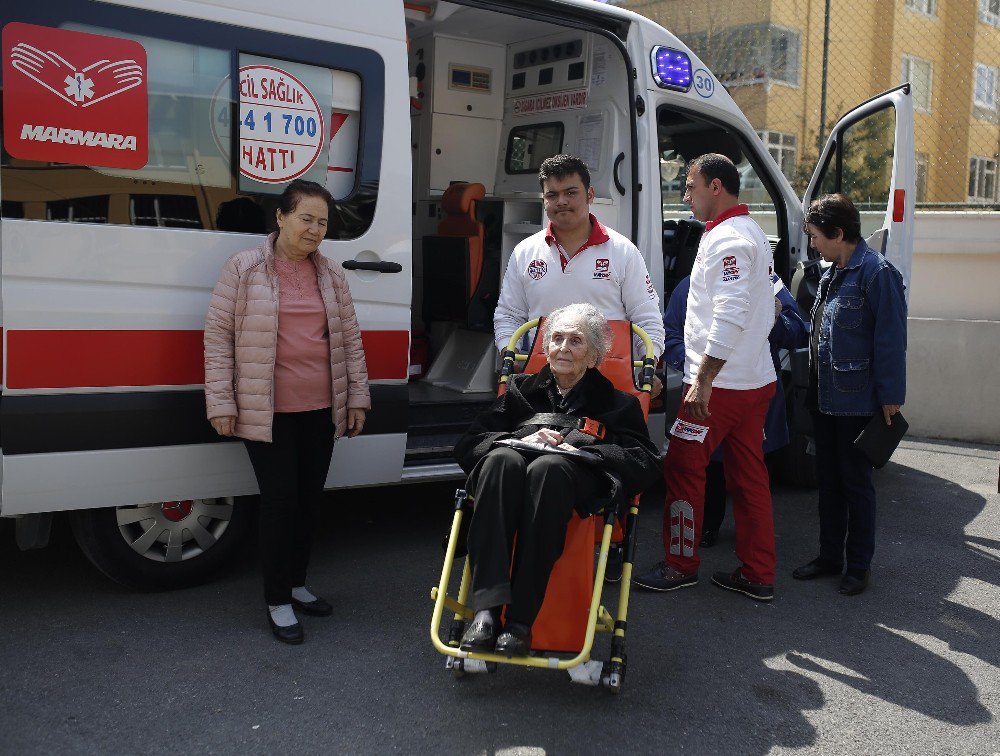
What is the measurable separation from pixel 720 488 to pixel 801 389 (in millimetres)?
1105

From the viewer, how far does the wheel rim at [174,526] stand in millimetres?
4051

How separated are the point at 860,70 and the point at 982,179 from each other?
5610mm

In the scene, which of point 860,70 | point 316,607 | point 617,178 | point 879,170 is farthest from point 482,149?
point 860,70

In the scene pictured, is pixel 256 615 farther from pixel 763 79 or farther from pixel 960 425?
pixel 763 79

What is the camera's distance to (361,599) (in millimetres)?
4289

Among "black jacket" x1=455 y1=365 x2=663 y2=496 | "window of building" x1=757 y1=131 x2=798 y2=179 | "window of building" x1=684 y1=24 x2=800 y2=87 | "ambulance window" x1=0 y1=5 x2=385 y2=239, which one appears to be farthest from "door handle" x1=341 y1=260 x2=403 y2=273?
"window of building" x1=684 y1=24 x2=800 y2=87

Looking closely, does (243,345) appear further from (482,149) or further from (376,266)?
(482,149)

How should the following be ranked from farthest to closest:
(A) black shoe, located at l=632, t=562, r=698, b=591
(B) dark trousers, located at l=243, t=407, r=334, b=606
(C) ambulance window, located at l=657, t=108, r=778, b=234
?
(C) ambulance window, located at l=657, t=108, r=778, b=234 < (A) black shoe, located at l=632, t=562, r=698, b=591 < (B) dark trousers, located at l=243, t=407, r=334, b=606

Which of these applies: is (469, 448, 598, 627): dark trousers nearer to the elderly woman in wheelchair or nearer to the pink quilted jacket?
the elderly woman in wheelchair

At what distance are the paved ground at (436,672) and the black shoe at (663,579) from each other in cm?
5

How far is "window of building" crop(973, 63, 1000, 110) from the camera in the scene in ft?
37.7

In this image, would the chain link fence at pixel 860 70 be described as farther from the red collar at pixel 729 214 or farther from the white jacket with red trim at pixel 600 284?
the white jacket with red trim at pixel 600 284

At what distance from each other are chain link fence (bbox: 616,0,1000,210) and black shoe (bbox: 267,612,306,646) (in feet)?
14.1

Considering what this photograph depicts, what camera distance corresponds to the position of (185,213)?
3.89 metres
